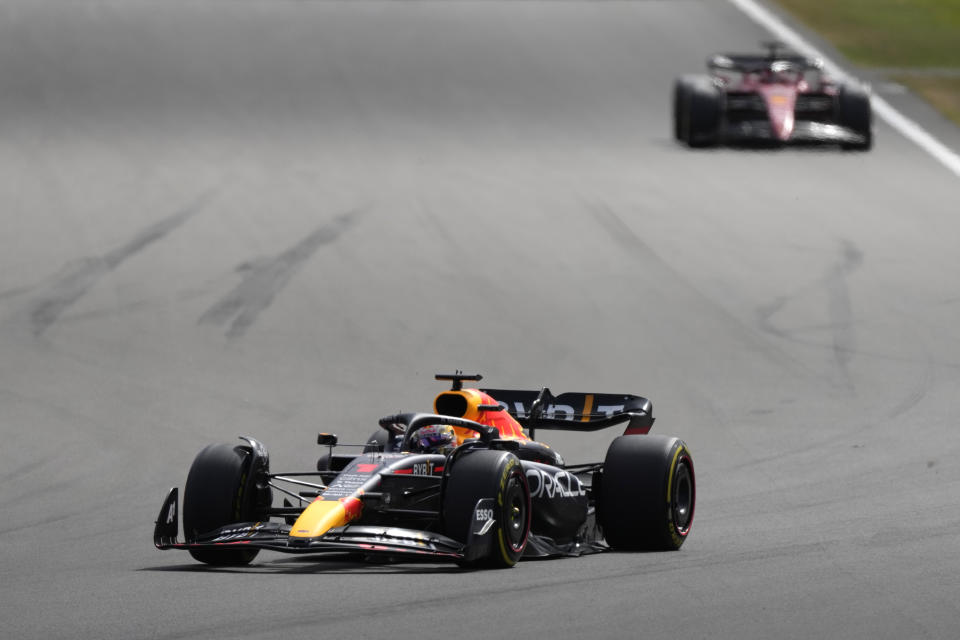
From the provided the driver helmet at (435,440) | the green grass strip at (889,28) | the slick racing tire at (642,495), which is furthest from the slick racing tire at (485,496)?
the green grass strip at (889,28)

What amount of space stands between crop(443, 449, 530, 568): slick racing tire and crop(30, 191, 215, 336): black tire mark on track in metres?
9.58

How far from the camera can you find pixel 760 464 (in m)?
14.3

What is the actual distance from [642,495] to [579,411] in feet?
4.95

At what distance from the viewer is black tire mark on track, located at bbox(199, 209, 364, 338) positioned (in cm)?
1889

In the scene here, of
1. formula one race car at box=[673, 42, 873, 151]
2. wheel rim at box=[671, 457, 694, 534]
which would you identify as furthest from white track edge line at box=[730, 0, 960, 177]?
wheel rim at box=[671, 457, 694, 534]

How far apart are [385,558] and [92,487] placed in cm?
378

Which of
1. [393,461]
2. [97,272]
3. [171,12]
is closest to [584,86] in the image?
[171,12]

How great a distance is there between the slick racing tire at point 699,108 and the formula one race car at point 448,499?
15955mm

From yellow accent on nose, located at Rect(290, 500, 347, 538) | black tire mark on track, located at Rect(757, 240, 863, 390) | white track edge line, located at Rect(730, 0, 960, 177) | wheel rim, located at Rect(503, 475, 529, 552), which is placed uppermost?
yellow accent on nose, located at Rect(290, 500, 347, 538)

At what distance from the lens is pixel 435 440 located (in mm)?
10844

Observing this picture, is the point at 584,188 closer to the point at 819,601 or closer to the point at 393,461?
the point at 393,461

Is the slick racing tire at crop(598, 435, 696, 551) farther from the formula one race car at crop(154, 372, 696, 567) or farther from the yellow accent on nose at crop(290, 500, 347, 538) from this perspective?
the yellow accent on nose at crop(290, 500, 347, 538)

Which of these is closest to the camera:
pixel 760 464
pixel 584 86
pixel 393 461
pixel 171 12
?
pixel 393 461

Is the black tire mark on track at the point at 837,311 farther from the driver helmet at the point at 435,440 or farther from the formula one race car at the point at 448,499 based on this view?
the driver helmet at the point at 435,440
